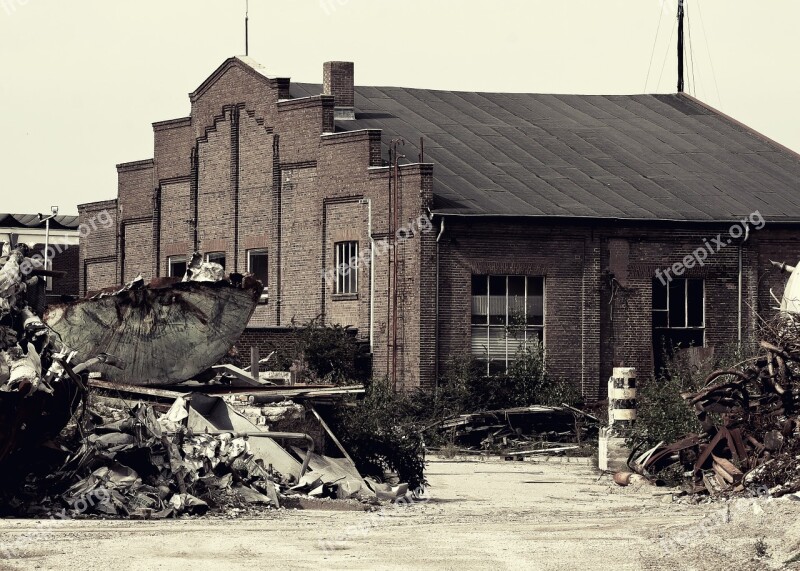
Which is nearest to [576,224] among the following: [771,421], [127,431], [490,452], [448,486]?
[490,452]

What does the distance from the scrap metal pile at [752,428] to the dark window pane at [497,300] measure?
41.7 feet

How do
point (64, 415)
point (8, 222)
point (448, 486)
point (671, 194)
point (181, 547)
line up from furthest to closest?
point (8, 222)
point (671, 194)
point (448, 486)
point (64, 415)
point (181, 547)

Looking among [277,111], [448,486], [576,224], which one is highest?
[277,111]

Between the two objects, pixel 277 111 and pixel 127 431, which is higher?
pixel 277 111

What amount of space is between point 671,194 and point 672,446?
16256 mm

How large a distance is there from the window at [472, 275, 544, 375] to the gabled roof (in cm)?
159

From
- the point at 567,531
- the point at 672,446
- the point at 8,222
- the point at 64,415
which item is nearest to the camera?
the point at 567,531

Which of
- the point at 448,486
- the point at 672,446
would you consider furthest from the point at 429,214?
the point at 672,446

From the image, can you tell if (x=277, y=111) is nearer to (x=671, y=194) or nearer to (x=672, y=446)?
(x=671, y=194)

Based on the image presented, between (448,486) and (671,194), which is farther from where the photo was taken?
(671,194)

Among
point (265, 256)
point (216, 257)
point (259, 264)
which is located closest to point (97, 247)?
point (216, 257)

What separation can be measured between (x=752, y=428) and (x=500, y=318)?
14353 mm

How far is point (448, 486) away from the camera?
24.3 m

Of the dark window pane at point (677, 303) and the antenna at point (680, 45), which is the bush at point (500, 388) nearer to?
the dark window pane at point (677, 303)
